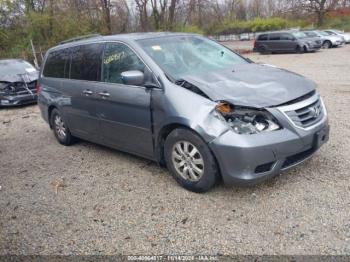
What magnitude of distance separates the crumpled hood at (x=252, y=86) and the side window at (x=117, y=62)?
74 cm

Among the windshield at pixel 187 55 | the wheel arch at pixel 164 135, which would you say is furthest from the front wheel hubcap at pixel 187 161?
the windshield at pixel 187 55

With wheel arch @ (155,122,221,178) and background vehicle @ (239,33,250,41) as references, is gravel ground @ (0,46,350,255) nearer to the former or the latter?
wheel arch @ (155,122,221,178)

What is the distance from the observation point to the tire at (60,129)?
575 cm

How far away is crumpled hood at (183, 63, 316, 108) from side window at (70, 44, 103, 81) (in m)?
1.53

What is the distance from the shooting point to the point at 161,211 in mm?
3508

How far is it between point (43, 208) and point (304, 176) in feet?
9.48

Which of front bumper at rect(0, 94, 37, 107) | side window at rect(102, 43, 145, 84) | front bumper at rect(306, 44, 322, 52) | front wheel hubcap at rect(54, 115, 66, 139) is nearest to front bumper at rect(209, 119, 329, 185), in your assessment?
side window at rect(102, 43, 145, 84)

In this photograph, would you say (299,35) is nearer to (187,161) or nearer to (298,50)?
(298,50)

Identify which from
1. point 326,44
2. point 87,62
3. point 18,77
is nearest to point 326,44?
point 326,44

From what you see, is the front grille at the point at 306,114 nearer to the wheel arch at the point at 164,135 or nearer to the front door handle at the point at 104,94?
the wheel arch at the point at 164,135

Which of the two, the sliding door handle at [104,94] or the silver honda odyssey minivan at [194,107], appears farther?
the sliding door handle at [104,94]

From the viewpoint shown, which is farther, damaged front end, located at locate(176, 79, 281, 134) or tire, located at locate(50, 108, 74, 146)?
tire, located at locate(50, 108, 74, 146)

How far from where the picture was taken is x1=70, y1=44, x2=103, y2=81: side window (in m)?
4.75

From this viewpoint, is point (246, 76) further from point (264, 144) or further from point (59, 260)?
point (59, 260)
